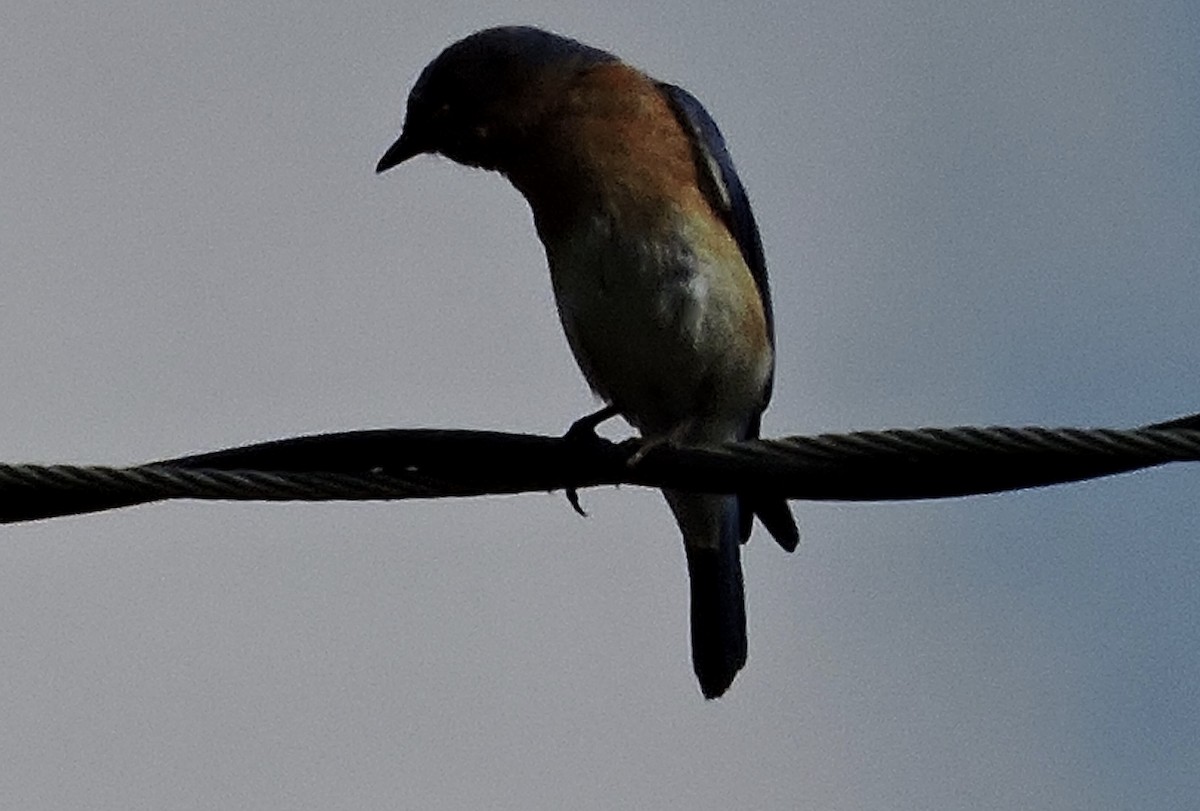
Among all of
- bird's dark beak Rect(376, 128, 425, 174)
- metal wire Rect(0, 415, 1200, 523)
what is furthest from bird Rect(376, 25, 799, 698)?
metal wire Rect(0, 415, 1200, 523)

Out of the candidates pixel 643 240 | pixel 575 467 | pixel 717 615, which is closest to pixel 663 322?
pixel 643 240

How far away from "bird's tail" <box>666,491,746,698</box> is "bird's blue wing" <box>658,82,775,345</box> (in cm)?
70

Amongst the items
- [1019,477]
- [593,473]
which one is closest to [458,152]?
[593,473]

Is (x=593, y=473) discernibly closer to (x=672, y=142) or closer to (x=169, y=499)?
(x=169, y=499)

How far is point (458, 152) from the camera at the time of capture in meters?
7.38

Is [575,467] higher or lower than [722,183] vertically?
lower

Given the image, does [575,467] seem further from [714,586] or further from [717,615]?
[714,586]

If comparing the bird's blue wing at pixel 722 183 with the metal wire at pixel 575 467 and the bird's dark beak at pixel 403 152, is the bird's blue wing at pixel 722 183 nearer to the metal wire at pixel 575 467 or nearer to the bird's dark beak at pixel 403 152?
the bird's dark beak at pixel 403 152

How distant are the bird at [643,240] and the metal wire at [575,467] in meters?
2.49

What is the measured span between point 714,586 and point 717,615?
222mm

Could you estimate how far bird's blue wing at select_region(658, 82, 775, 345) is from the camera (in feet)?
23.3

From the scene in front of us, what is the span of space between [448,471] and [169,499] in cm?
53

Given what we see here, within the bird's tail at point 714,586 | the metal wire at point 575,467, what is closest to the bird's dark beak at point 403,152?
the bird's tail at point 714,586

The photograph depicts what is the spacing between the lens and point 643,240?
6641 millimetres
